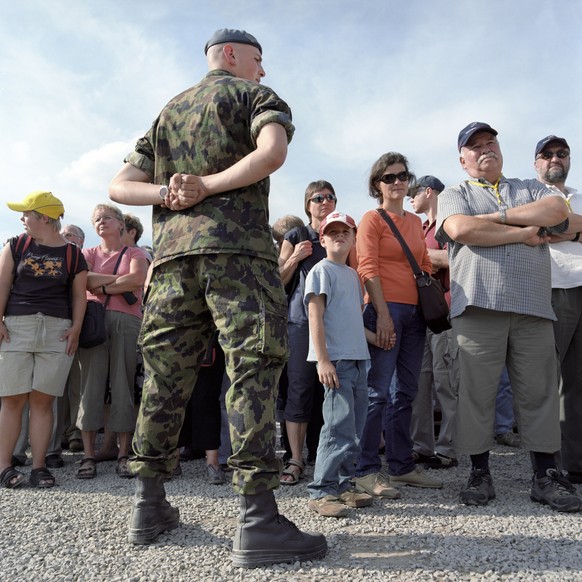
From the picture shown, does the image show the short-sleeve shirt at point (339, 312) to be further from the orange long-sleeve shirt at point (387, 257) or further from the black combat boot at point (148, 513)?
the black combat boot at point (148, 513)

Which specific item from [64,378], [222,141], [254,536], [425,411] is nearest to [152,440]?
[254,536]

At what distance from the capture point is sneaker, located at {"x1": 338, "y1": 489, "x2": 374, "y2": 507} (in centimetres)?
322

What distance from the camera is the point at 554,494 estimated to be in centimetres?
318

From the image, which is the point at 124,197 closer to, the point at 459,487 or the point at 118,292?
the point at 118,292

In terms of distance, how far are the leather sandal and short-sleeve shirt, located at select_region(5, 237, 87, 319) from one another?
217cm

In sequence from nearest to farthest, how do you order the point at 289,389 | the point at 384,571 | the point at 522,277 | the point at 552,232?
the point at 384,571 < the point at 522,277 < the point at 552,232 < the point at 289,389

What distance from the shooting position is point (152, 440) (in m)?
2.55

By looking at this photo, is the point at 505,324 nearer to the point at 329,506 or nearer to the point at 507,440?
the point at 329,506

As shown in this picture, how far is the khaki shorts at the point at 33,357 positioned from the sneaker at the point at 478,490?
10.1 feet

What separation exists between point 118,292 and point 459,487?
10.6ft

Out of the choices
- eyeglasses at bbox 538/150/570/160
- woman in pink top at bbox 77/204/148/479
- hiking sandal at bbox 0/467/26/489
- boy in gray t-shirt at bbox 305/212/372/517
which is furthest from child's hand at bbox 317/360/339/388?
eyeglasses at bbox 538/150/570/160

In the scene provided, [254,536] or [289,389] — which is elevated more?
[289,389]

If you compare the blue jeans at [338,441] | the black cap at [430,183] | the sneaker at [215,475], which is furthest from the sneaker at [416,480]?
the black cap at [430,183]

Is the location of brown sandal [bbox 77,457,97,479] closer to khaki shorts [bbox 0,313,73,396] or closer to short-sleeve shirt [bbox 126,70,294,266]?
khaki shorts [bbox 0,313,73,396]
